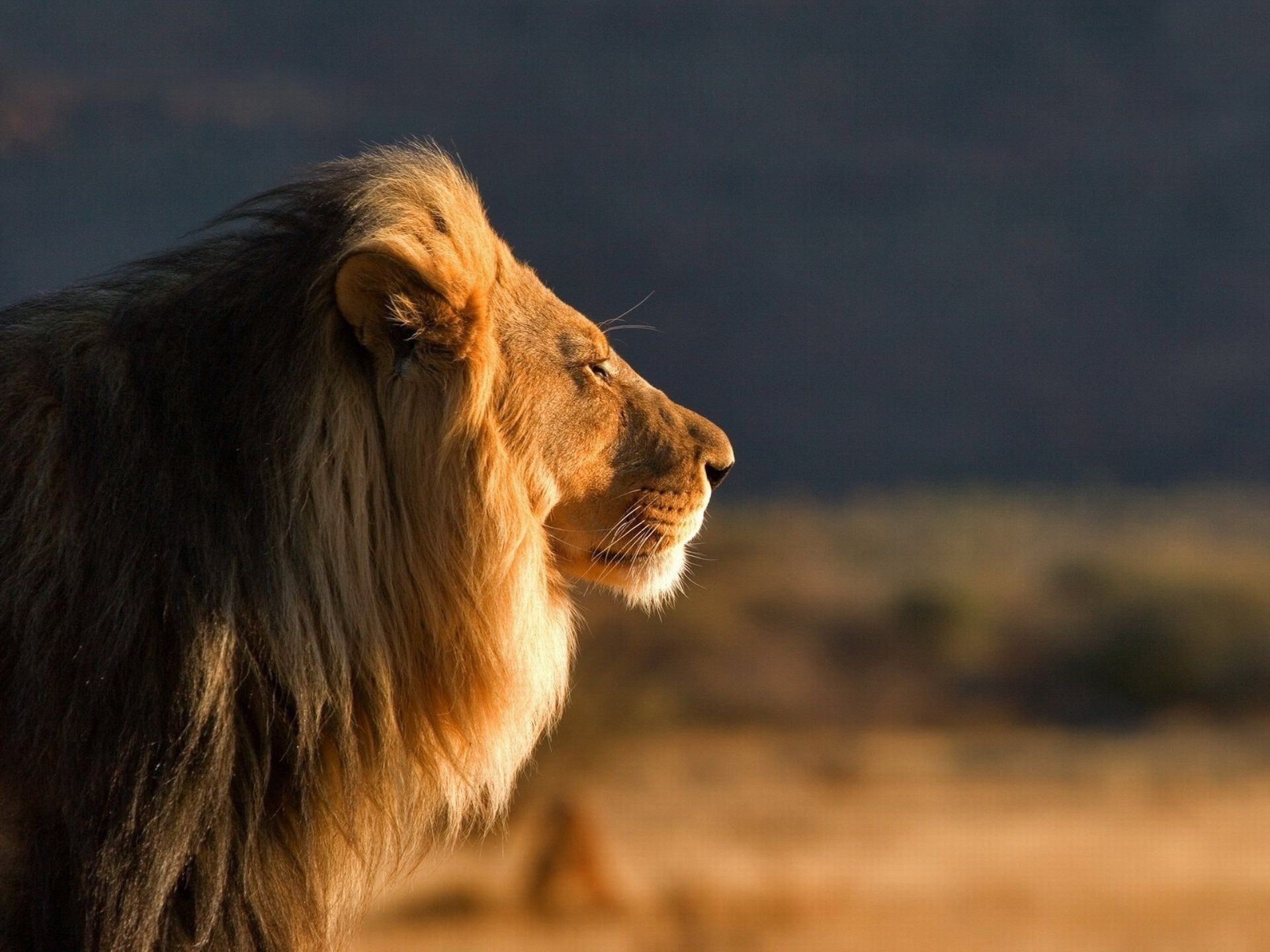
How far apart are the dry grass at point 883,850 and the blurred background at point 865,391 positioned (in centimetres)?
7

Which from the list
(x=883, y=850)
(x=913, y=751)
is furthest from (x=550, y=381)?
(x=913, y=751)

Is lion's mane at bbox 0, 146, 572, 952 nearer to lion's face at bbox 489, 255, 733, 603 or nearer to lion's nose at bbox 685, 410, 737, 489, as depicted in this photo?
lion's face at bbox 489, 255, 733, 603

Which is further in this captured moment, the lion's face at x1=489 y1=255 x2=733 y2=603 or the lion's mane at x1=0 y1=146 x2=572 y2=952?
the lion's face at x1=489 y1=255 x2=733 y2=603

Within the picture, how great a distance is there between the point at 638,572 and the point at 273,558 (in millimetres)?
946

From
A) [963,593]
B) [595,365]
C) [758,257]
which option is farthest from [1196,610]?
[595,365]

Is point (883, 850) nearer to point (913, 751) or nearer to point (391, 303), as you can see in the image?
point (913, 751)

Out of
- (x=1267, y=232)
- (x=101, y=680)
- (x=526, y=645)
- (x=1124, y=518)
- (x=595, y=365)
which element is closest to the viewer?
(x=101, y=680)

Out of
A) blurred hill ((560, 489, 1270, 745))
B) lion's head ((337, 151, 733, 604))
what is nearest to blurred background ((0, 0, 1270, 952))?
blurred hill ((560, 489, 1270, 745))

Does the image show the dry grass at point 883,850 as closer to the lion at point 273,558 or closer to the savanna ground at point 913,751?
the savanna ground at point 913,751

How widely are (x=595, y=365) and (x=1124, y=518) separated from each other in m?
24.5

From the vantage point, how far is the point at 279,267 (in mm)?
2850

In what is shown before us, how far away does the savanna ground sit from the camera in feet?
39.3

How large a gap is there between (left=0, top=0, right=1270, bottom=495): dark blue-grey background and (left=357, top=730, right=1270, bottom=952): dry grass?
9.93 metres

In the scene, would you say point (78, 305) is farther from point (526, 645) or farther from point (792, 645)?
point (792, 645)
